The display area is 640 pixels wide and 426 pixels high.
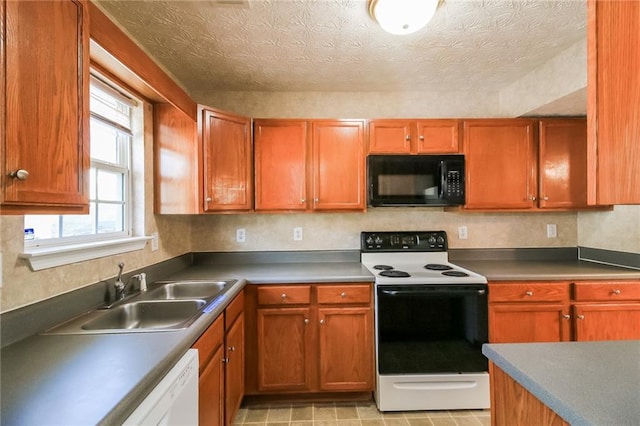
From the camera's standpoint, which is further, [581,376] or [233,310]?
[233,310]

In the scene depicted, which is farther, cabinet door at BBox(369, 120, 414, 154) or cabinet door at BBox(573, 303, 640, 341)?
cabinet door at BBox(369, 120, 414, 154)

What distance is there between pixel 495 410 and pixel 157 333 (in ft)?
4.05

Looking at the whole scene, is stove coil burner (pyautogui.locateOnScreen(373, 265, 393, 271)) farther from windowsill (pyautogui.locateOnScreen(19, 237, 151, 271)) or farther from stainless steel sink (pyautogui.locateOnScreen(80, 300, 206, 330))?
windowsill (pyautogui.locateOnScreen(19, 237, 151, 271))

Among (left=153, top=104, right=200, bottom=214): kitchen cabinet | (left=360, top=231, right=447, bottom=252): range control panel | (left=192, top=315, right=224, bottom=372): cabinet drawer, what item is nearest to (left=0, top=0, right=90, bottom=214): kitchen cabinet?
(left=192, top=315, right=224, bottom=372): cabinet drawer

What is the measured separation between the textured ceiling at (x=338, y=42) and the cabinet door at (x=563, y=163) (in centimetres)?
57

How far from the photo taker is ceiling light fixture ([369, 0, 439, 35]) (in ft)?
4.50

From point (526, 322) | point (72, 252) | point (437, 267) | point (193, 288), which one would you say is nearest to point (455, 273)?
point (437, 267)

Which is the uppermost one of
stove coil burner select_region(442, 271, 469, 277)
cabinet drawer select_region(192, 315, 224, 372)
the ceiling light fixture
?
the ceiling light fixture

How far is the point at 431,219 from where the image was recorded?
262 centimetres

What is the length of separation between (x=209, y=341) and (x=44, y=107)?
1.09 m

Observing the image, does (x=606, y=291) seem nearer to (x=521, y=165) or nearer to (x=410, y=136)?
(x=521, y=165)

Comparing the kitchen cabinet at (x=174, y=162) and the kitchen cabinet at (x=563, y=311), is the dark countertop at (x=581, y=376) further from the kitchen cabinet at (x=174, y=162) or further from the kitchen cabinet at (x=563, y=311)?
the kitchen cabinet at (x=174, y=162)

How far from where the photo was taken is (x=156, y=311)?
1.56 metres

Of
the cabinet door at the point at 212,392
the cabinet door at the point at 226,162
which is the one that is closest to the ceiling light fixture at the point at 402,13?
the cabinet door at the point at 226,162
